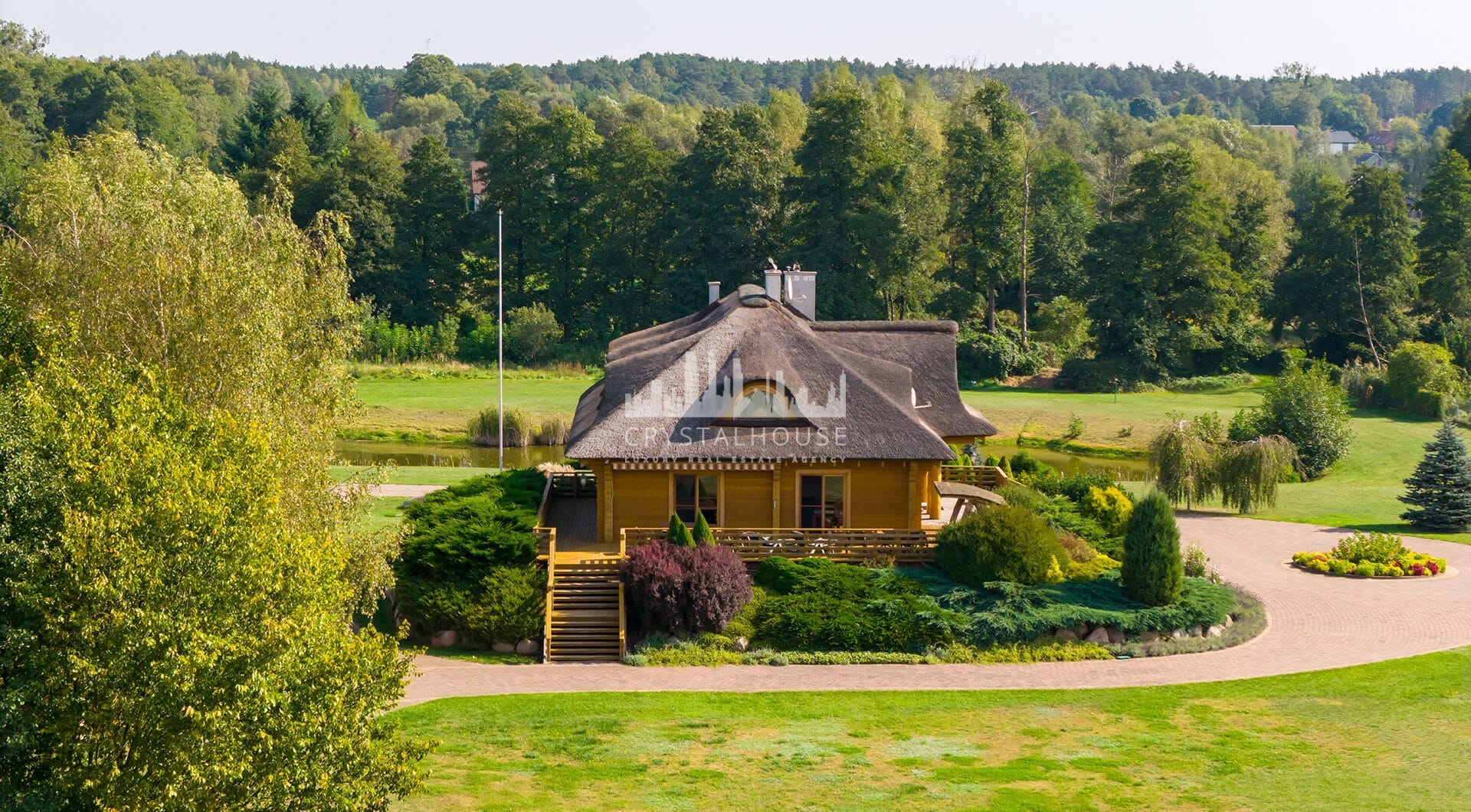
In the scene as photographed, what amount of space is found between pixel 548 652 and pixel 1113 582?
12.6 m

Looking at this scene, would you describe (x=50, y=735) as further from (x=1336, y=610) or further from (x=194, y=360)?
(x=1336, y=610)

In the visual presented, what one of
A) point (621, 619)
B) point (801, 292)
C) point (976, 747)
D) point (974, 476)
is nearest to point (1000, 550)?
point (976, 747)

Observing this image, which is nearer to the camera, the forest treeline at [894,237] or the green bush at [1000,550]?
the green bush at [1000,550]

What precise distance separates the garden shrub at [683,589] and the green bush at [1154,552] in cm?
833

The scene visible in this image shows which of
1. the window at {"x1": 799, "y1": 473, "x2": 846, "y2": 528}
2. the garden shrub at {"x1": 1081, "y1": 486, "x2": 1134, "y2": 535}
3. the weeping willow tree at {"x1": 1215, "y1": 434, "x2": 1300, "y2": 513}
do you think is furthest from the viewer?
the weeping willow tree at {"x1": 1215, "y1": 434, "x2": 1300, "y2": 513}

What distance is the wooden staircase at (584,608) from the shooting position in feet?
94.1

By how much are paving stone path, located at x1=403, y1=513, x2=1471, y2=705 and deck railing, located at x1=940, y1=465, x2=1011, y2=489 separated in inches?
318

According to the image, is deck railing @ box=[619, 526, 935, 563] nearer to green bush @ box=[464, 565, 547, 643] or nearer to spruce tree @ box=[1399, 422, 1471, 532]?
green bush @ box=[464, 565, 547, 643]

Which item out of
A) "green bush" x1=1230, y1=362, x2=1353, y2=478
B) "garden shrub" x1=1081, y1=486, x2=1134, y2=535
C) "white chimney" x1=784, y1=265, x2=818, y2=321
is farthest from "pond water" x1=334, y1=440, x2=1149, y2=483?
"garden shrub" x1=1081, y1=486, x2=1134, y2=535

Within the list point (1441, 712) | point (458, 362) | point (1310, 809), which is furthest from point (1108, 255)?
point (1310, 809)

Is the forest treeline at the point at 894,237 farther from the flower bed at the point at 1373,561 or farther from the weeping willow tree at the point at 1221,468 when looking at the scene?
the flower bed at the point at 1373,561

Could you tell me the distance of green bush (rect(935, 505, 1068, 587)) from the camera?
99.8 feet

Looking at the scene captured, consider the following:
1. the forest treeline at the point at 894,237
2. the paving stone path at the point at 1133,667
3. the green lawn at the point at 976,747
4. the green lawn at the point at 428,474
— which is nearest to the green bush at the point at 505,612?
the paving stone path at the point at 1133,667

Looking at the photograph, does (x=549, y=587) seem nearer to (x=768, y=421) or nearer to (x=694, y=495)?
(x=694, y=495)
